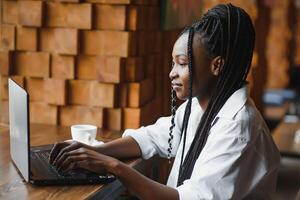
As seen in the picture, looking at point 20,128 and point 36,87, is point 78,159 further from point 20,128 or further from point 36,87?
point 36,87

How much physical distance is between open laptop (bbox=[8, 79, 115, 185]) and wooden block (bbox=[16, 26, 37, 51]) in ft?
2.15

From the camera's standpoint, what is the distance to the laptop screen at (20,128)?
1362 millimetres

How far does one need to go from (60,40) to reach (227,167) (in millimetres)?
1102

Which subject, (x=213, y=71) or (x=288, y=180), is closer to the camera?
(x=213, y=71)

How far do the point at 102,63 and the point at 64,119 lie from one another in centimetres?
32

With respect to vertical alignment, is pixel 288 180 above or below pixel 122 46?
below

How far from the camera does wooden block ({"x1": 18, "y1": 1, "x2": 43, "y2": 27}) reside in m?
2.14

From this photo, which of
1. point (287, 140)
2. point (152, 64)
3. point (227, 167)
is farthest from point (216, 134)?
point (287, 140)

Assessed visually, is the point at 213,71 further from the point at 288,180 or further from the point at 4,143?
the point at 288,180

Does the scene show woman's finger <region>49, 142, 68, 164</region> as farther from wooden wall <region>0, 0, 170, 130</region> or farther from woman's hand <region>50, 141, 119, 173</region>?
wooden wall <region>0, 0, 170, 130</region>

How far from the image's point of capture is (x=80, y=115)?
2201 mm

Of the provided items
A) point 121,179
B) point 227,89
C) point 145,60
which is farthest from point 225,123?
point 145,60

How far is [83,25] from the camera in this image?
6.97 feet

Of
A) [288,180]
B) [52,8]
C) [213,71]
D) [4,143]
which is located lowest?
[288,180]
